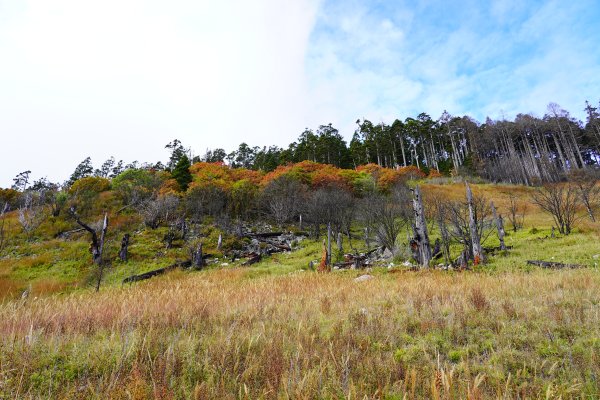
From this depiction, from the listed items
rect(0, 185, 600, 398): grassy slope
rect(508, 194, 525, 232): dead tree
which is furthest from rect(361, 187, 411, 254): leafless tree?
rect(0, 185, 600, 398): grassy slope

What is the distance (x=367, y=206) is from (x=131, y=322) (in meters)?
26.6

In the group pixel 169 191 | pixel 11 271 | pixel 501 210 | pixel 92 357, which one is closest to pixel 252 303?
pixel 92 357

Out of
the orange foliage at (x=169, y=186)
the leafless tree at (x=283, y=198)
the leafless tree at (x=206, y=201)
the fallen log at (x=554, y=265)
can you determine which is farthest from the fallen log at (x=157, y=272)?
the orange foliage at (x=169, y=186)

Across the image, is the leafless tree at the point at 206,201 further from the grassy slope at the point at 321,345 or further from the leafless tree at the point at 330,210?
the grassy slope at the point at 321,345

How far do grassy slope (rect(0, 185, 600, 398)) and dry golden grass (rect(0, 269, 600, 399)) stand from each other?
2 centimetres

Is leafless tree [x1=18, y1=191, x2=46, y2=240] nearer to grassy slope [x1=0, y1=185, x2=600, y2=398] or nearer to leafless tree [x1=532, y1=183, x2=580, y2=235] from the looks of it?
grassy slope [x1=0, y1=185, x2=600, y2=398]

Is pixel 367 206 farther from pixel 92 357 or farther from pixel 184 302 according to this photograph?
pixel 92 357

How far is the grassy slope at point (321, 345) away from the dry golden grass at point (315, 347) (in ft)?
0.06

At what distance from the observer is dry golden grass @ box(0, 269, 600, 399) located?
97.6 inches

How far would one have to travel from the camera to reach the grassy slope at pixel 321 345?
8.24 ft

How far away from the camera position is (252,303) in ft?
19.2

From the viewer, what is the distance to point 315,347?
347 centimetres

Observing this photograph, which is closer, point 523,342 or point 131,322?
point 523,342

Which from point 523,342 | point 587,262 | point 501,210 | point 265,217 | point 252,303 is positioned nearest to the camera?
point 523,342
